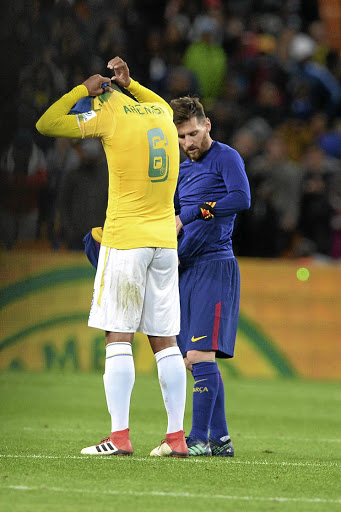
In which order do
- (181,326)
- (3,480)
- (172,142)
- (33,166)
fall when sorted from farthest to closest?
(33,166) < (181,326) < (172,142) < (3,480)

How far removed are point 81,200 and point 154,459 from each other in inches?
258

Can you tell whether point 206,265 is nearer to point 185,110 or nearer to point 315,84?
point 185,110

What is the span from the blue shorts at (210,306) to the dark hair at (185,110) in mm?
883

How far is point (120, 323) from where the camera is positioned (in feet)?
18.7

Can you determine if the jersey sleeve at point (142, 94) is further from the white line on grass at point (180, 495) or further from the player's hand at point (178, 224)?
the white line on grass at point (180, 495)

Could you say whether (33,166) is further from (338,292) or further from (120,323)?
(120,323)

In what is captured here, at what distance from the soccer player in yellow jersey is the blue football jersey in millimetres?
514

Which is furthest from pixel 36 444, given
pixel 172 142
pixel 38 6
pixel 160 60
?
pixel 160 60

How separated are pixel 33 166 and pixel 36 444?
581cm

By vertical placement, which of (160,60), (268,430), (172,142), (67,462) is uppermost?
(160,60)

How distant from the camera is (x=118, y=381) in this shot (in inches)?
225

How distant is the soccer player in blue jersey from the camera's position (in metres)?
6.23

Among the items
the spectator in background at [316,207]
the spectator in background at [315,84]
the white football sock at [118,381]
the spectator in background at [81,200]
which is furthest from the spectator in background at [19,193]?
the white football sock at [118,381]

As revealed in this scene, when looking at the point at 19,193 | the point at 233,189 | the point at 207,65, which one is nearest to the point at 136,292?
the point at 233,189
